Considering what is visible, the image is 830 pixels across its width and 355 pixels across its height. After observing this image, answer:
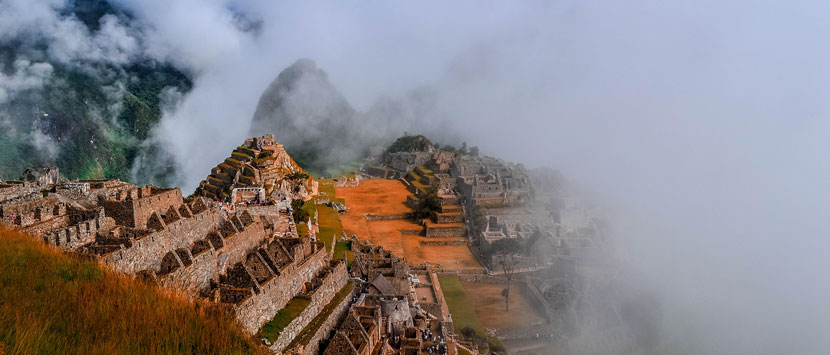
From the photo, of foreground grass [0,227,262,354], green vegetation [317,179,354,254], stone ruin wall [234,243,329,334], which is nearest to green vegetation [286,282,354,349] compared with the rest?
stone ruin wall [234,243,329,334]

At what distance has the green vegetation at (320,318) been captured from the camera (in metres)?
→ 14.9

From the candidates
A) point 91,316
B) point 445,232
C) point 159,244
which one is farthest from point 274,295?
point 445,232

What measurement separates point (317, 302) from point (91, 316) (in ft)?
39.8

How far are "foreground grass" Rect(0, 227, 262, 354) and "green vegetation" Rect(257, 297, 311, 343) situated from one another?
6.68m

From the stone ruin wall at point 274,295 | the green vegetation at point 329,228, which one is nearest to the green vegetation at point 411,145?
the green vegetation at point 329,228

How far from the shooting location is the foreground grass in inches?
194

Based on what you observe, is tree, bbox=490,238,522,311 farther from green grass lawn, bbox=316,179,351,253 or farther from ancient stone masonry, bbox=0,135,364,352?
ancient stone masonry, bbox=0,135,364,352

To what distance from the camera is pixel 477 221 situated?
46312 mm

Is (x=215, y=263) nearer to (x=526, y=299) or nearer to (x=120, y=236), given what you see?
(x=120, y=236)

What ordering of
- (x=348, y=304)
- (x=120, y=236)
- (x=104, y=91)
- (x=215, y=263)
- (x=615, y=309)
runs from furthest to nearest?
(x=104, y=91)
(x=615, y=309)
(x=348, y=304)
(x=215, y=263)
(x=120, y=236)

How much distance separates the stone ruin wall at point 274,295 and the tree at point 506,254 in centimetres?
1675

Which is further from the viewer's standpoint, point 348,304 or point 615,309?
point 615,309

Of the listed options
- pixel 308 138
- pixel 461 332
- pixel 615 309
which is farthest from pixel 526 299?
pixel 308 138

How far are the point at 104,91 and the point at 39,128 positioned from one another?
7.86 metres
